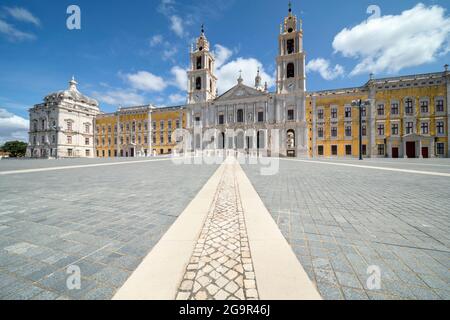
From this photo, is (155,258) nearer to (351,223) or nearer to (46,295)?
(46,295)

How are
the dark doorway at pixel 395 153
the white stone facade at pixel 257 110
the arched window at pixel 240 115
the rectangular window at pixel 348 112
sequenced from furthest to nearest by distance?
1. the arched window at pixel 240 115
2. the white stone facade at pixel 257 110
3. the rectangular window at pixel 348 112
4. the dark doorway at pixel 395 153

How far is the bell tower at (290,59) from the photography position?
3734cm

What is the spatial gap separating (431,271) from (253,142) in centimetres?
3827

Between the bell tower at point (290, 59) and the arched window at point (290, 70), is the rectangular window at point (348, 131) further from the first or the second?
the arched window at point (290, 70)

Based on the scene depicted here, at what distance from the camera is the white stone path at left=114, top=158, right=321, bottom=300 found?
5.21ft

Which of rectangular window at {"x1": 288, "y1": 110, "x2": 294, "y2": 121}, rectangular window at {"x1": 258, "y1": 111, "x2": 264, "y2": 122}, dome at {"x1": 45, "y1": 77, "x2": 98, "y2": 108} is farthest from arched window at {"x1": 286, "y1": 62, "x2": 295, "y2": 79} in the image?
dome at {"x1": 45, "y1": 77, "x2": 98, "y2": 108}

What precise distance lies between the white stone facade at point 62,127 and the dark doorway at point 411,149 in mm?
74177

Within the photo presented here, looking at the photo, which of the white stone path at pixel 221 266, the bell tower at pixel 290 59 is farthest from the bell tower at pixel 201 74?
the white stone path at pixel 221 266

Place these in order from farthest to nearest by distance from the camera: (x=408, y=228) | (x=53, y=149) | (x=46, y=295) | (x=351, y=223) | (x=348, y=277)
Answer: (x=53, y=149) < (x=351, y=223) < (x=408, y=228) < (x=348, y=277) < (x=46, y=295)

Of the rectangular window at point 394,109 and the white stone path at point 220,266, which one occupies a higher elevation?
the rectangular window at point 394,109

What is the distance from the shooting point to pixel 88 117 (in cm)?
5519

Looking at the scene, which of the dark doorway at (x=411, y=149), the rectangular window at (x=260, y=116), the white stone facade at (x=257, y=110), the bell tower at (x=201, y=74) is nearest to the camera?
the dark doorway at (x=411, y=149)

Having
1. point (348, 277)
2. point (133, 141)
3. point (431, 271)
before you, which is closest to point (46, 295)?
point (348, 277)

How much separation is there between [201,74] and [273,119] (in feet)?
69.8
